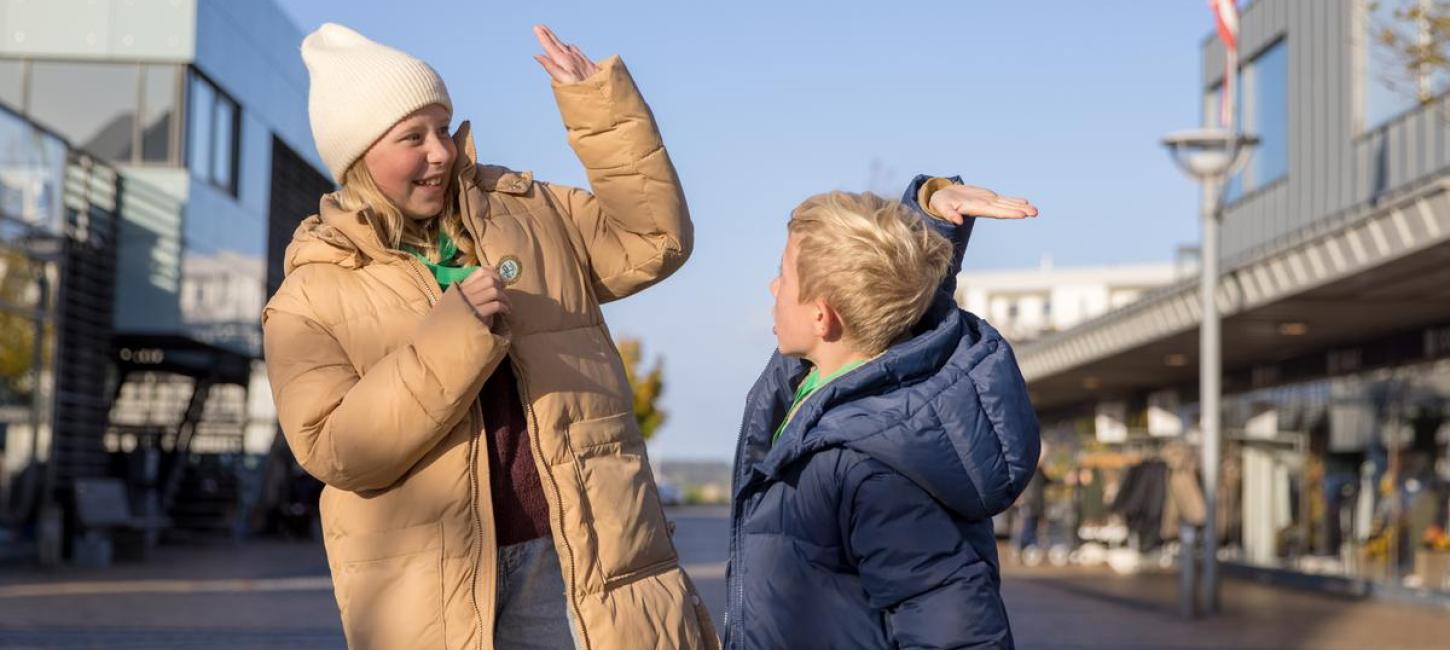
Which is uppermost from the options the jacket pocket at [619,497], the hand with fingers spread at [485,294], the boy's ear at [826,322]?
the hand with fingers spread at [485,294]

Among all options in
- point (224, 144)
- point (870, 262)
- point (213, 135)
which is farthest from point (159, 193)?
point (870, 262)

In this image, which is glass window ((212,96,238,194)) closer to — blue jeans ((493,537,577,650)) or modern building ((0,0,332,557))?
modern building ((0,0,332,557))

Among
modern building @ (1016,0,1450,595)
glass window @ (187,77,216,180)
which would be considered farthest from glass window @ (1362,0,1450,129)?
glass window @ (187,77,216,180)

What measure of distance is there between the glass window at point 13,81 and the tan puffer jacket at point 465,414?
1045 inches

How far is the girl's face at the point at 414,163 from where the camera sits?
3.77 metres

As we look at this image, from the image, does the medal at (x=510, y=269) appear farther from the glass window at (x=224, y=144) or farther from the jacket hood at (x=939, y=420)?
the glass window at (x=224, y=144)

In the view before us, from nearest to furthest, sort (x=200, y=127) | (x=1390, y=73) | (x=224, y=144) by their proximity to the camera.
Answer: (x=1390, y=73), (x=200, y=127), (x=224, y=144)

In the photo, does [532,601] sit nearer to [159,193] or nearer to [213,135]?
[159,193]

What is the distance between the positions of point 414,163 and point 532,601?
0.81 m

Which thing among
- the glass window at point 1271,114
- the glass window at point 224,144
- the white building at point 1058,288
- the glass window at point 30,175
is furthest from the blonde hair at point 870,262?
the white building at point 1058,288

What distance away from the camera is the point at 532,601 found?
371cm

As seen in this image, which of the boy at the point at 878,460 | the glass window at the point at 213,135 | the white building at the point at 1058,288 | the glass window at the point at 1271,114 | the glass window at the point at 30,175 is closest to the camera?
the boy at the point at 878,460

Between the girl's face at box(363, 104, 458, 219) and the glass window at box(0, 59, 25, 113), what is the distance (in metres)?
26.6

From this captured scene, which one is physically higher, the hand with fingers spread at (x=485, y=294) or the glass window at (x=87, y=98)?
the glass window at (x=87, y=98)
